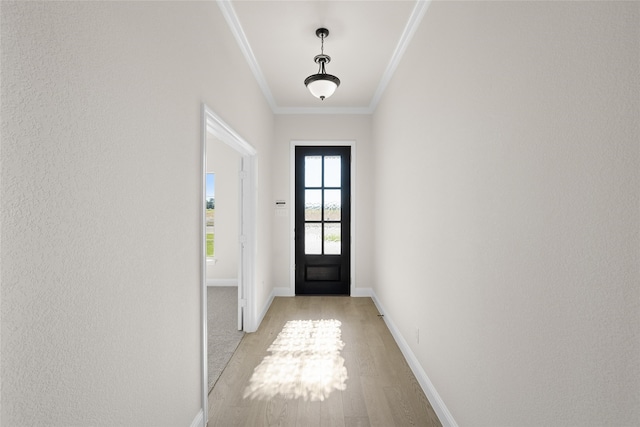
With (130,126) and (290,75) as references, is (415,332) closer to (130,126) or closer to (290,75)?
(130,126)

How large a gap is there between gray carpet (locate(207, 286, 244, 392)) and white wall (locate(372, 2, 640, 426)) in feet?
5.62

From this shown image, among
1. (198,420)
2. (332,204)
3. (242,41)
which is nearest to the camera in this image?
(198,420)

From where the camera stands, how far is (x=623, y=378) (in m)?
0.84

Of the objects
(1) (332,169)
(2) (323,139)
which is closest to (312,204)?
(1) (332,169)

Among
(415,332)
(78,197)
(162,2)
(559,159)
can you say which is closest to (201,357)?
(78,197)

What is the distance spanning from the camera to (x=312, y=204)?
16.1 feet

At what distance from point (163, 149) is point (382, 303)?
3.30 m

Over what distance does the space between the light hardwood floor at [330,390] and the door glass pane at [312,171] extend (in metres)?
2.20

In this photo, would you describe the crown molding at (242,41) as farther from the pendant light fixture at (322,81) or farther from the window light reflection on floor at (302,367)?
the window light reflection on floor at (302,367)

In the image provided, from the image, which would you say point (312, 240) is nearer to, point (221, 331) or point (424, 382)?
point (221, 331)

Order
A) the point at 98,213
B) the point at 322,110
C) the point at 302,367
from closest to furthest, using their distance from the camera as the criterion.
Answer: the point at 98,213
the point at 302,367
the point at 322,110

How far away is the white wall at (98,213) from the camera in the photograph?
0.79 metres

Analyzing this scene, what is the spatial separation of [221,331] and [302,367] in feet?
4.01

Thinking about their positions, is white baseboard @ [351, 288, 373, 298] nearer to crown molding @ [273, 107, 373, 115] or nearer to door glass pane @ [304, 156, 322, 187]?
door glass pane @ [304, 156, 322, 187]
